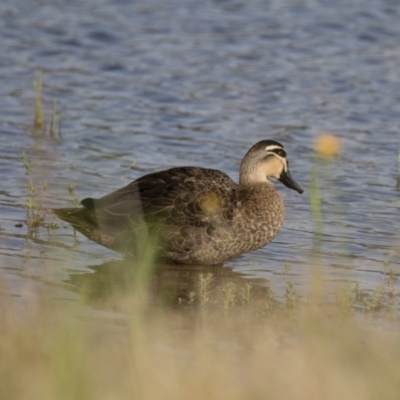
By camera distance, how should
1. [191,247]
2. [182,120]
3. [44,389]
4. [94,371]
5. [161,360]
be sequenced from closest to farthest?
[44,389]
[94,371]
[161,360]
[191,247]
[182,120]

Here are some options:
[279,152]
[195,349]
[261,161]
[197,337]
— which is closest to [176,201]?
[261,161]

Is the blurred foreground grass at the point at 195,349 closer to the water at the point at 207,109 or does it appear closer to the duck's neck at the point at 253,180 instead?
the water at the point at 207,109

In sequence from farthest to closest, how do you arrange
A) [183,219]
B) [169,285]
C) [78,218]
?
1. [78,218]
2. [183,219]
3. [169,285]

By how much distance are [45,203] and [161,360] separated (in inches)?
164

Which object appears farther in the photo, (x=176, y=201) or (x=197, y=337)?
(x=176, y=201)

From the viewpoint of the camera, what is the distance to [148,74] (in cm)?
1565

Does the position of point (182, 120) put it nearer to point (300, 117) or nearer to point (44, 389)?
point (300, 117)

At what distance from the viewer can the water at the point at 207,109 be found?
914 centimetres

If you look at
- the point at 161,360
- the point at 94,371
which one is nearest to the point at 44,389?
the point at 94,371

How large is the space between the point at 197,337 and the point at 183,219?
1913mm

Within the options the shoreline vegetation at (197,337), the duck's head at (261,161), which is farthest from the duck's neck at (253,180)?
the shoreline vegetation at (197,337)

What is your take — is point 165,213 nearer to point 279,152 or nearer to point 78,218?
point 78,218

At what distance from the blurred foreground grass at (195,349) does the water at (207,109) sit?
521 mm

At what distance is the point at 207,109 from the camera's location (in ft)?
46.6
